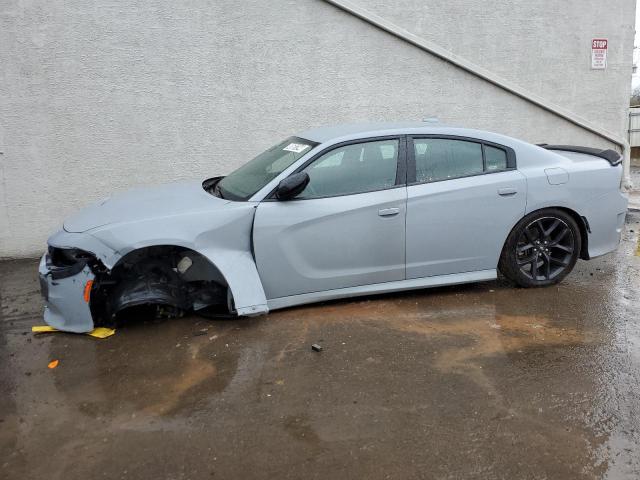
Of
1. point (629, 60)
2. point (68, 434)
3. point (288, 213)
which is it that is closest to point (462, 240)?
point (288, 213)

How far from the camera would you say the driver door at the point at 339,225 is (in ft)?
14.4

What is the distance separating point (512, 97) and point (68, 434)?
6941 millimetres

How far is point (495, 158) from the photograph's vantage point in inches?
194

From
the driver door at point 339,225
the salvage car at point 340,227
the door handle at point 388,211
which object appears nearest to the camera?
the salvage car at point 340,227

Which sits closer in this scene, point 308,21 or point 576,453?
point 576,453

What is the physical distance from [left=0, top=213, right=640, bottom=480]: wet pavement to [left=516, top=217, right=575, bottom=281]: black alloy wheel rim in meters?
0.23

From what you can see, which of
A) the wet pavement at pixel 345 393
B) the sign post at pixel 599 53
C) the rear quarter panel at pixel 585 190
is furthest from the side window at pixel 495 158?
the sign post at pixel 599 53

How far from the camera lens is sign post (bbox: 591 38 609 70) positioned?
335 inches

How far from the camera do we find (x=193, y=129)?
700cm

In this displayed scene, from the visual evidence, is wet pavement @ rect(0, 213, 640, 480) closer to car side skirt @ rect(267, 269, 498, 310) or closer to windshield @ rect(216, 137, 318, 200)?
car side skirt @ rect(267, 269, 498, 310)

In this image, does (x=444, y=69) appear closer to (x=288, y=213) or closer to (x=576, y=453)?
(x=288, y=213)

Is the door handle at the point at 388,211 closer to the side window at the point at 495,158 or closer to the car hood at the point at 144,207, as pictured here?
the side window at the point at 495,158

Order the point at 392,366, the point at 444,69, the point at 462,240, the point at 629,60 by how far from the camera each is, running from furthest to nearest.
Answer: the point at 629,60
the point at 444,69
the point at 462,240
the point at 392,366

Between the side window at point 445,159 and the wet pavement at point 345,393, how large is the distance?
1062 mm
